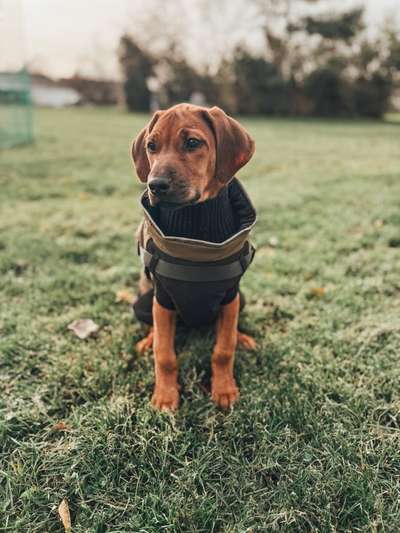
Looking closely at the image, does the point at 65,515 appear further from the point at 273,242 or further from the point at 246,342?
the point at 273,242

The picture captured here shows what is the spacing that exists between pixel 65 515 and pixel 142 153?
1.76 metres

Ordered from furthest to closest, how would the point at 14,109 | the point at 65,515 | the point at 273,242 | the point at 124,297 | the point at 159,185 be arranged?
the point at 14,109, the point at 273,242, the point at 124,297, the point at 159,185, the point at 65,515

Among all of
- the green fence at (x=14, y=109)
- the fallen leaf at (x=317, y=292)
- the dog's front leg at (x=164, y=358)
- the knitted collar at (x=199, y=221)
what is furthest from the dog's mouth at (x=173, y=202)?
the green fence at (x=14, y=109)

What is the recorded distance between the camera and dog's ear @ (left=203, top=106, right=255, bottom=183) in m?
2.17

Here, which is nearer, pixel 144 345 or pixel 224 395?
pixel 224 395

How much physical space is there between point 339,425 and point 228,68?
2887cm

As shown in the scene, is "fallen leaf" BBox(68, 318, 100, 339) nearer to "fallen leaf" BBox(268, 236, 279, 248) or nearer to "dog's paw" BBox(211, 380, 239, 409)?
"dog's paw" BBox(211, 380, 239, 409)

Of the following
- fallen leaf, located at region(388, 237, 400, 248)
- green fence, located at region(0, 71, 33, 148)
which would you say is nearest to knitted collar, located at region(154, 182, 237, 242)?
fallen leaf, located at region(388, 237, 400, 248)

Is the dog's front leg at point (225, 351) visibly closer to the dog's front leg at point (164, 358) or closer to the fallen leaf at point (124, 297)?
the dog's front leg at point (164, 358)

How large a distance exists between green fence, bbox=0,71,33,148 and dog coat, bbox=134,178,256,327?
398 inches

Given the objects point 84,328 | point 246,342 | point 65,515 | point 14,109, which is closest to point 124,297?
point 84,328

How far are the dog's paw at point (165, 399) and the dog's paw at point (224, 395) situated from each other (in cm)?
21

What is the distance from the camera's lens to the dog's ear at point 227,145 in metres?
2.17

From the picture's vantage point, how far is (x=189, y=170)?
208 centimetres
